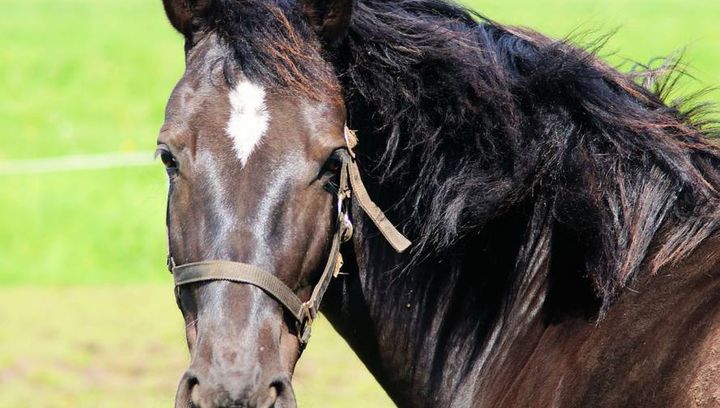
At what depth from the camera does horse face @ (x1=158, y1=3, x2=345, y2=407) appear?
2.60m

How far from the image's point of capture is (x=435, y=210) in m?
3.06

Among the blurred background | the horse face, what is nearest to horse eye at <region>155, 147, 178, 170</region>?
the horse face

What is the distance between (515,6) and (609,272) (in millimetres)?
18710

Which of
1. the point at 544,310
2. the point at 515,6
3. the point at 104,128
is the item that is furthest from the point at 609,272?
the point at 515,6

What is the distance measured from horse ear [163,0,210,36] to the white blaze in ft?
1.07

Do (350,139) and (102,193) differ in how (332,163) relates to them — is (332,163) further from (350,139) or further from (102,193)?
(102,193)

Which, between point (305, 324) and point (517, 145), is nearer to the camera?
point (305, 324)

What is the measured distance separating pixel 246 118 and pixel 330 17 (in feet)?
1.45

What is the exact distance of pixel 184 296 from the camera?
9.23 ft

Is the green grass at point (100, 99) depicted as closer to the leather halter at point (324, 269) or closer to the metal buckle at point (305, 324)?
the leather halter at point (324, 269)

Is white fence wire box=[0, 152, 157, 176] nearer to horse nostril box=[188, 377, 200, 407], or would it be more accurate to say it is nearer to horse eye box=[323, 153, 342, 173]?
horse eye box=[323, 153, 342, 173]

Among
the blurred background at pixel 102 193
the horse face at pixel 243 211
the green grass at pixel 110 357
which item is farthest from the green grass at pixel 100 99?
the horse face at pixel 243 211

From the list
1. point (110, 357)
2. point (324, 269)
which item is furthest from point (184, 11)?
point (110, 357)

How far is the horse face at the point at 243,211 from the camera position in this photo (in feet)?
8.54
